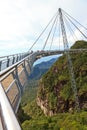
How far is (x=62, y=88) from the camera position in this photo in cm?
14838

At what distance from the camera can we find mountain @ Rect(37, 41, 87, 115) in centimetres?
13425

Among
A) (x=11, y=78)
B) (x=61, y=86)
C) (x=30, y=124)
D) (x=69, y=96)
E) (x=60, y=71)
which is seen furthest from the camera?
(x=60, y=71)

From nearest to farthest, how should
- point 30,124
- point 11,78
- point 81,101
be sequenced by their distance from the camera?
1. point 11,78
2. point 30,124
3. point 81,101

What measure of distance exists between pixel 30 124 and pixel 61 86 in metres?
67.3

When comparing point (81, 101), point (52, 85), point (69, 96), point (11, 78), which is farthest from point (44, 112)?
point (11, 78)

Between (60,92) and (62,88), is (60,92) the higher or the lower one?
the lower one

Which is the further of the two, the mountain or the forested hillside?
the mountain

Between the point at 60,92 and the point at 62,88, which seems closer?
the point at 60,92

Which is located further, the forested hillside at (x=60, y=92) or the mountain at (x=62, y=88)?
the mountain at (x=62, y=88)

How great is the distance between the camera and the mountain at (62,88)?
134 metres

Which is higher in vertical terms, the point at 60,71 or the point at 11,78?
the point at 11,78

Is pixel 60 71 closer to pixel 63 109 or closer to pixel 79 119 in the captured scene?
pixel 63 109

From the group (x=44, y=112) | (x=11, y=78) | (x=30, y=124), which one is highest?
(x=11, y=78)

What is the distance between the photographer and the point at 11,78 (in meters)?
17.0
